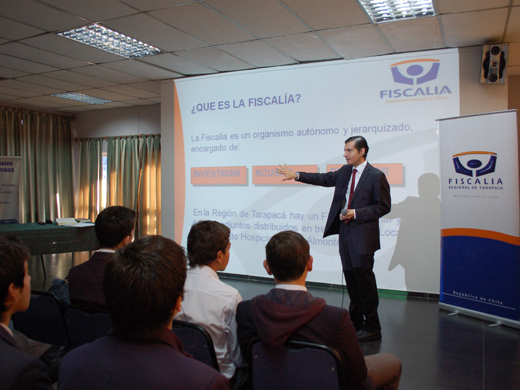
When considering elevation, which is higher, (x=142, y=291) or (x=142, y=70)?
(x=142, y=70)

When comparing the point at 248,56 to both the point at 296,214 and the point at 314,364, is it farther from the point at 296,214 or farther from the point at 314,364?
the point at 314,364

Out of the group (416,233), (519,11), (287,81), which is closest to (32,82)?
(287,81)

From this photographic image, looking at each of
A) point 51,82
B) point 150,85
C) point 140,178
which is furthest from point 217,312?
point 140,178

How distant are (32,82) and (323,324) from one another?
6528 mm

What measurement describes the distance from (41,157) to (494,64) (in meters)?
8.08

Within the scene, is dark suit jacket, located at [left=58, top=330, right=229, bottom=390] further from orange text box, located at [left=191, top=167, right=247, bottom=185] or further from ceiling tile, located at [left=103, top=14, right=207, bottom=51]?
orange text box, located at [left=191, top=167, right=247, bottom=185]

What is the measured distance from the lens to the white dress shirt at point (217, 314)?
5.52 feet

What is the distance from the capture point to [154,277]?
2.98 ft

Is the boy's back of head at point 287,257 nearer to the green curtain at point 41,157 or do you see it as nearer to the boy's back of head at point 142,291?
the boy's back of head at point 142,291

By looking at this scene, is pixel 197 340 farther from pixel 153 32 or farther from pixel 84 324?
pixel 153 32

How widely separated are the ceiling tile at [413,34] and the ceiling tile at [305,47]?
2.27 feet

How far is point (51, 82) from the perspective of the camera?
6301mm

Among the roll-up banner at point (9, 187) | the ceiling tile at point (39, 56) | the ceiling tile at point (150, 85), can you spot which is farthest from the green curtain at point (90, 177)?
the ceiling tile at point (39, 56)

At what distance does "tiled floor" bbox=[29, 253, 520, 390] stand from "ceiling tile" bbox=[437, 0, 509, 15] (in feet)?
9.13
